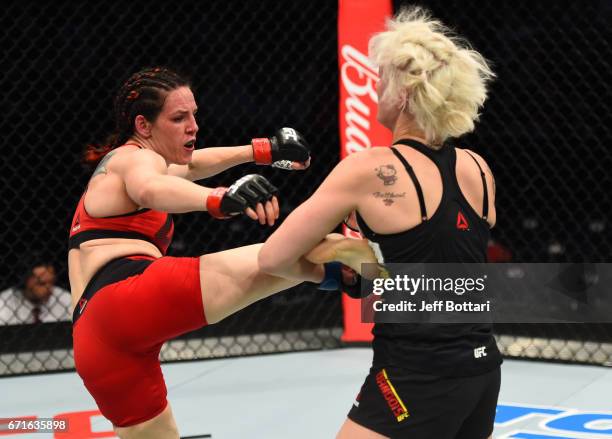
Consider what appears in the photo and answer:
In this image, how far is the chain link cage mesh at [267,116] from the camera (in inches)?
171

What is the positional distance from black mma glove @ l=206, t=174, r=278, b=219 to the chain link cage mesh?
2.48 m

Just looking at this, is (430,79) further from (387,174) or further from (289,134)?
(289,134)

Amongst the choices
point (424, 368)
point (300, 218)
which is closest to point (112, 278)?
point (300, 218)

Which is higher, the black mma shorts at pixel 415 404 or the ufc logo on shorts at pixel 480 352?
the ufc logo on shorts at pixel 480 352

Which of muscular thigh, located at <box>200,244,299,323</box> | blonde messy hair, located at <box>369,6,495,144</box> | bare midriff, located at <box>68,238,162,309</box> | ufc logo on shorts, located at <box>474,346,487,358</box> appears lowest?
bare midriff, located at <box>68,238,162,309</box>

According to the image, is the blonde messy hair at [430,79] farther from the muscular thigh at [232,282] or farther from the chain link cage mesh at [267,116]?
the chain link cage mesh at [267,116]

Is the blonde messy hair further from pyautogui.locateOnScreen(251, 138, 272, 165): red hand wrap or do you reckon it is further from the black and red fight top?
pyautogui.locateOnScreen(251, 138, 272, 165): red hand wrap

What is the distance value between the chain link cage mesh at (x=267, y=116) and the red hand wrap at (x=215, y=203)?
8.08 ft

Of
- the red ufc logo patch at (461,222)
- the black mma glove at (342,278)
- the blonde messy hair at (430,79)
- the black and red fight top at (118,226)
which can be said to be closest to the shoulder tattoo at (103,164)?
the black and red fight top at (118,226)

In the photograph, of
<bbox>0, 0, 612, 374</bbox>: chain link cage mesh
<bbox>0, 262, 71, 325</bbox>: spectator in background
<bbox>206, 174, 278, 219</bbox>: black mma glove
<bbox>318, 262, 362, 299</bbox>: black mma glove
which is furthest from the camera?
<bbox>0, 0, 612, 374</bbox>: chain link cage mesh

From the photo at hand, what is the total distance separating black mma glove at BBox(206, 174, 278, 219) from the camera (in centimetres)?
167

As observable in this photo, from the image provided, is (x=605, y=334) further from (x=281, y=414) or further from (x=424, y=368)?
(x=424, y=368)

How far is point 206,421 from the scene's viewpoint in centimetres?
301

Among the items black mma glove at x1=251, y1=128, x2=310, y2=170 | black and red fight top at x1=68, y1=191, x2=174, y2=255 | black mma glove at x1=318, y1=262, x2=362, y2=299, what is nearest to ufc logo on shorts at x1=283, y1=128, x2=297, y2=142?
black mma glove at x1=251, y1=128, x2=310, y2=170
